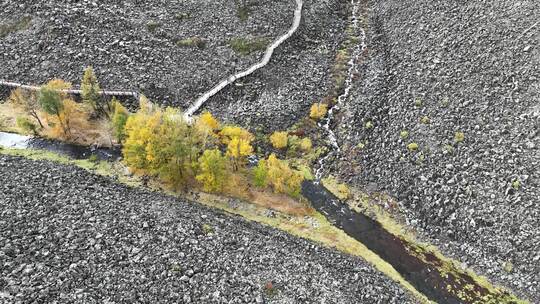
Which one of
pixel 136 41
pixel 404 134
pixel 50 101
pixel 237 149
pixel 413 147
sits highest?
pixel 136 41

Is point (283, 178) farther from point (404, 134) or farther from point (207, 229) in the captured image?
point (404, 134)

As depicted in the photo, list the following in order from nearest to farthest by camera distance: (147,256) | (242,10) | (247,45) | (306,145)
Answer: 1. (147,256)
2. (306,145)
3. (247,45)
4. (242,10)

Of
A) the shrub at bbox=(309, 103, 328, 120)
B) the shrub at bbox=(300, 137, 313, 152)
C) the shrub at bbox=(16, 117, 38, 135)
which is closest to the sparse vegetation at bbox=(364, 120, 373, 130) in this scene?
the shrub at bbox=(309, 103, 328, 120)

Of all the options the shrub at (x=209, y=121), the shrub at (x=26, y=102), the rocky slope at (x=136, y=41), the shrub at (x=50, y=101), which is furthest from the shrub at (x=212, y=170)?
the shrub at (x=26, y=102)

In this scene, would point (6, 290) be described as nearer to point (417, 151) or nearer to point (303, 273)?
point (303, 273)

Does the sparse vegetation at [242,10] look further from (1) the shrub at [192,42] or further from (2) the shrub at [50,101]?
(2) the shrub at [50,101]

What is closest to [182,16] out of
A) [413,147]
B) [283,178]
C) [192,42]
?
[192,42]

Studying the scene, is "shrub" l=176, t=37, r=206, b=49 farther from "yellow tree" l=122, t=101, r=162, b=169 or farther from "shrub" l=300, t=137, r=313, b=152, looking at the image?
"shrub" l=300, t=137, r=313, b=152
